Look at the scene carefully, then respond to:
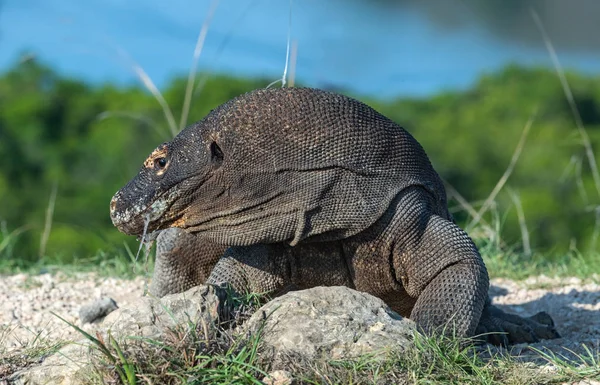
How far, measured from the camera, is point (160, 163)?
15.6 ft

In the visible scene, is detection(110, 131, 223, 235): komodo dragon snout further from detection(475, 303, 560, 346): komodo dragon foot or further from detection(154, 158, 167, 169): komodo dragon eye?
detection(475, 303, 560, 346): komodo dragon foot

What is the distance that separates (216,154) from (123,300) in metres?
2.81

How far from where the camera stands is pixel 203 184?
4625 mm

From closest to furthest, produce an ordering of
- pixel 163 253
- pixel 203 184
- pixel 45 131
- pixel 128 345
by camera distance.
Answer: pixel 128 345
pixel 203 184
pixel 163 253
pixel 45 131

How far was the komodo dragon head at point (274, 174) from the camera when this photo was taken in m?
4.55

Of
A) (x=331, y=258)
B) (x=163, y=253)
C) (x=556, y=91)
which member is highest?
(x=331, y=258)

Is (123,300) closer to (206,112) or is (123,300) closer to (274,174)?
(274,174)

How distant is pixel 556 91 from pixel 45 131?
24284 millimetres

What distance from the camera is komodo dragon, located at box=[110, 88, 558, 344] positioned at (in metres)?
4.55

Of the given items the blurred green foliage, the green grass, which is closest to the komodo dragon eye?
the green grass

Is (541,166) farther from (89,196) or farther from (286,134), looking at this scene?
(286,134)

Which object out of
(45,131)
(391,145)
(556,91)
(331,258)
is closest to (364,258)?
(331,258)

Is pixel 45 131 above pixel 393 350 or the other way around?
the other way around

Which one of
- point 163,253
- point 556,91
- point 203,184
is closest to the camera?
point 203,184
